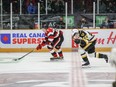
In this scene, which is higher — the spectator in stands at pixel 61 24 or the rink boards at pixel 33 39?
the spectator in stands at pixel 61 24

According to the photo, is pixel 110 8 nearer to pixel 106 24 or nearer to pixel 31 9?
pixel 106 24

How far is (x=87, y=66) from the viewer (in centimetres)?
1667

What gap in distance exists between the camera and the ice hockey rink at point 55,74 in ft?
40.4

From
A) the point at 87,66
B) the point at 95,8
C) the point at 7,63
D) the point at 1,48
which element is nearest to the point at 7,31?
the point at 1,48

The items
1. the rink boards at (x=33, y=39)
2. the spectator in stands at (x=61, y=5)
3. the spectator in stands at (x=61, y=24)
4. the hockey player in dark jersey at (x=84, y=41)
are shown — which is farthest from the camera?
the spectator in stands at (x=61, y=5)

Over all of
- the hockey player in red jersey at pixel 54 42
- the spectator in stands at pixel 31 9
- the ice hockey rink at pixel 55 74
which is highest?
the spectator in stands at pixel 31 9

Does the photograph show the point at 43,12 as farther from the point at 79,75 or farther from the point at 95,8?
the point at 79,75

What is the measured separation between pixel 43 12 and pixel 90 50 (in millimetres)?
9590

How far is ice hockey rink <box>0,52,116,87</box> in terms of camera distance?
1232 cm

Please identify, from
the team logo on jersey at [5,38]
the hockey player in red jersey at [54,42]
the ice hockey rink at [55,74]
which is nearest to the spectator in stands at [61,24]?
the team logo on jersey at [5,38]

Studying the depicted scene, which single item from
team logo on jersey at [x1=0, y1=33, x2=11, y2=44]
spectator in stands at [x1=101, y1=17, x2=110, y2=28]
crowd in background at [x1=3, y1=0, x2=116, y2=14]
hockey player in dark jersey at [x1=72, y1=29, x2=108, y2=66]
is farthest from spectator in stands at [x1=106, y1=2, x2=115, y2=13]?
hockey player in dark jersey at [x1=72, y1=29, x2=108, y2=66]

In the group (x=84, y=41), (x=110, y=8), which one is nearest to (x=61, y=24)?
(x=110, y=8)

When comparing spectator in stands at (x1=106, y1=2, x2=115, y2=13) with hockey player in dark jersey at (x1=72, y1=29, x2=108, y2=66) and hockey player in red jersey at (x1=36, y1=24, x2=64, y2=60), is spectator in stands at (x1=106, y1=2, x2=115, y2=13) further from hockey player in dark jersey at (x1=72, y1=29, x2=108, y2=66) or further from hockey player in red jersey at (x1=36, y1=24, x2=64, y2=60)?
hockey player in dark jersey at (x1=72, y1=29, x2=108, y2=66)

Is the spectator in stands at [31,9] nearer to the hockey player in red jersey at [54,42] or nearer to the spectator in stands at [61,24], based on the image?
the spectator in stands at [61,24]
